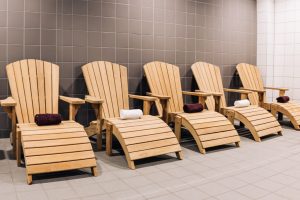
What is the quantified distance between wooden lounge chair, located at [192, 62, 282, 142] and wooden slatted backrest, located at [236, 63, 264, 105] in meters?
0.64

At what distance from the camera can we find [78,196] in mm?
2549

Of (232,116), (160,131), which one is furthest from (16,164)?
(232,116)

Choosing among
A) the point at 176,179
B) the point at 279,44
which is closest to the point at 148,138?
the point at 176,179

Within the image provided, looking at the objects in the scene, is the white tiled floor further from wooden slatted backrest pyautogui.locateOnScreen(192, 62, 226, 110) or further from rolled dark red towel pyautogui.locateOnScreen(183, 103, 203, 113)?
wooden slatted backrest pyautogui.locateOnScreen(192, 62, 226, 110)

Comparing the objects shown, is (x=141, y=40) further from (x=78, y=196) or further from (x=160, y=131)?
(x=78, y=196)

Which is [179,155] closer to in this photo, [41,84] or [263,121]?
[263,121]

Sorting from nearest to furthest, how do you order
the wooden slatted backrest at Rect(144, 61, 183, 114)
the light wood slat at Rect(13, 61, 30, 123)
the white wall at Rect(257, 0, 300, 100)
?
1. the light wood slat at Rect(13, 61, 30, 123)
2. the wooden slatted backrest at Rect(144, 61, 183, 114)
3. the white wall at Rect(257, 0, 300, 100)

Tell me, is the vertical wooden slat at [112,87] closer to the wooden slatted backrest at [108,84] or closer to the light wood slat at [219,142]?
the wooden slatted backrest at [108,84]

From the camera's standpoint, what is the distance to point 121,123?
3.54 meters

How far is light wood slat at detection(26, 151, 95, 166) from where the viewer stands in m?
2.84

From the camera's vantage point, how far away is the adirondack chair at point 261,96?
5180 millimetres

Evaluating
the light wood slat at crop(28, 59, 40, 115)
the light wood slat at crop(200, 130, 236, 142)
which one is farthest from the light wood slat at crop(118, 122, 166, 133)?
the light wood slat at crop(28, 59, 40, 115)

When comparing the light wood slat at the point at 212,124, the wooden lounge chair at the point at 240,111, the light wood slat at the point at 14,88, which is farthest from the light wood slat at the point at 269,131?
the light wood slat at the point at 14,88

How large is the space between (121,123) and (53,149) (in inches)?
32.6
